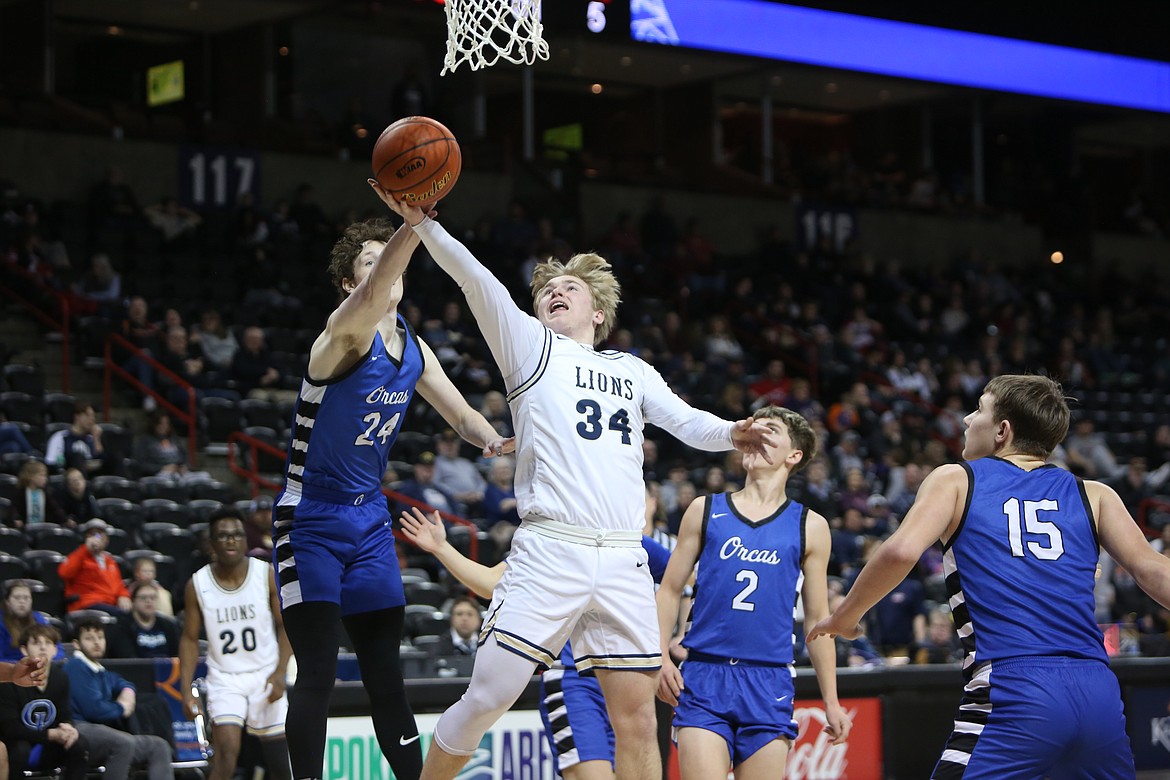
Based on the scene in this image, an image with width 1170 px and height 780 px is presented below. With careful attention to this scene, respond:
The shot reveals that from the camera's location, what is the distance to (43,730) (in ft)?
26.6

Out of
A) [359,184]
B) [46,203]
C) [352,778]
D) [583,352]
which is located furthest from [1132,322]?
[583,352]

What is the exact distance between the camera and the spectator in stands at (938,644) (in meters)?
11.2

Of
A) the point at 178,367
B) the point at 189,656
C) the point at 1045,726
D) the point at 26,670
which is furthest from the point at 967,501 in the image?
the point at 178,367

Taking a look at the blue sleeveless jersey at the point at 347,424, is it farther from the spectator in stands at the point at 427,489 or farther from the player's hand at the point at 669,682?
the spectator in stands at the point at 427,489

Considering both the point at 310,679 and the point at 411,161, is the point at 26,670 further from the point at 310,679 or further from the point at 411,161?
the point at 411,161

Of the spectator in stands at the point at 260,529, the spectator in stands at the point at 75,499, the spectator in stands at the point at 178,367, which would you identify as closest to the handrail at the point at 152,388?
the spectator in stands at the point at 178,367

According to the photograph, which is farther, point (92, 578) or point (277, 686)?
point (92, 578)

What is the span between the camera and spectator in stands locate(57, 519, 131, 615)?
35.1 ft

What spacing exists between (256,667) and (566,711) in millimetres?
2751

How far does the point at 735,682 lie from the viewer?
5.91 meters

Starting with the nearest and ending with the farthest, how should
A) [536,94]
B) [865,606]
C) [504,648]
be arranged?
[865,606], [504,648], [536,94]

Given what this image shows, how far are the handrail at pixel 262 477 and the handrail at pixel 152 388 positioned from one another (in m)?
0.38

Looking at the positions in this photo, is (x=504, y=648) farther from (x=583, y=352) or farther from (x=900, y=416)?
(x=900, y=416)

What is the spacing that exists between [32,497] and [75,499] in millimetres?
373
